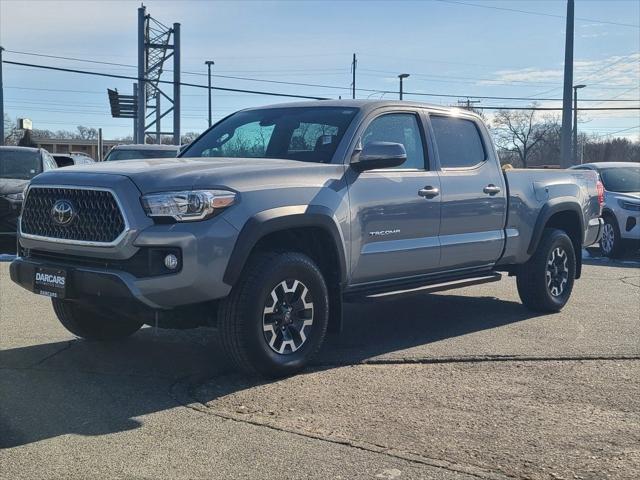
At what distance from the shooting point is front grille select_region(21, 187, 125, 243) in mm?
4566

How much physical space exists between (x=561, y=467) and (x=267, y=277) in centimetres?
219

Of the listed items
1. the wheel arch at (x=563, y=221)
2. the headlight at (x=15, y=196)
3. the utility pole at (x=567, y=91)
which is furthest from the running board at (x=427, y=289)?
the utility pole at (x=567, y=91)

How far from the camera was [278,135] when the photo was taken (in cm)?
606

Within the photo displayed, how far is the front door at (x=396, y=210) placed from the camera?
5.55m

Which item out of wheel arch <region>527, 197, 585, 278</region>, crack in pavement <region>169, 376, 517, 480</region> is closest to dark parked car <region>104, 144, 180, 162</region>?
wheel arch <region>527, 197, 585, 278</region>

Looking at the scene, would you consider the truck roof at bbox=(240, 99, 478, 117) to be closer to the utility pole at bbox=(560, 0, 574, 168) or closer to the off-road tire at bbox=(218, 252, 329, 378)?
the off-road tire at bbox=(218, 252, 329, 378)

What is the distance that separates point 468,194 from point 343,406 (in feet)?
9.21

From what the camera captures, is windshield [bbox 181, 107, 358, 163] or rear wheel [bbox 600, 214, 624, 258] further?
rear wheel [bbox 600, 214, 624, 258]

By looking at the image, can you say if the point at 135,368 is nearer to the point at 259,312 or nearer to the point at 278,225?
the point at 259,312

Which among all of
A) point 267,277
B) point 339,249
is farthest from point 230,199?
point 339,249

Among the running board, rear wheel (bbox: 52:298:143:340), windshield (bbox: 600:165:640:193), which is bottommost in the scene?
rear wheel (bbox: 52:298:143:340)

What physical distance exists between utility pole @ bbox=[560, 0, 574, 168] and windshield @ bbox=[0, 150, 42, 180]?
47.4 feet

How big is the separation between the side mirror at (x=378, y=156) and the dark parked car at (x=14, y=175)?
25.8 feet

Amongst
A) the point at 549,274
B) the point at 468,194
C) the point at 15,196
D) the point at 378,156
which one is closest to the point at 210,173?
the point at 378,156
